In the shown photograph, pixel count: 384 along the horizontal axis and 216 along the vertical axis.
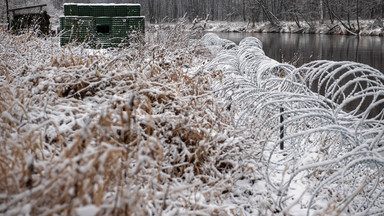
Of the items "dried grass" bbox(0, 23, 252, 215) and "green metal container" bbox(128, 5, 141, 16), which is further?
"green metal container" bbox(128, 5, 141, 16)

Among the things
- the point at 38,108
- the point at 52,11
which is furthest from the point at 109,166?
the point at 52,11

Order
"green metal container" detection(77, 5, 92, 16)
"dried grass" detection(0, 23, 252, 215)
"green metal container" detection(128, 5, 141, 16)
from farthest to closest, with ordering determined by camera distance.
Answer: "green metal container" detection(128, 5, 141, 16)
"green metal container" detection(77, 5, 92, 16)
"dried grass" detection(0, 23, 252, 215)

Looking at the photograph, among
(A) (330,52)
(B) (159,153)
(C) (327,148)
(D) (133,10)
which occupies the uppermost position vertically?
(D) (133,10)

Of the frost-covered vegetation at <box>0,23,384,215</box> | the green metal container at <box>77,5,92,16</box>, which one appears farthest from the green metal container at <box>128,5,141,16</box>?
the frost-covered vegetation at <box>0,23,384,215</box>

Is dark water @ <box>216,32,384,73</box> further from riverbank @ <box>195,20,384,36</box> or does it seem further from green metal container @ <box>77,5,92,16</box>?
riverbank @ <box>195,20,384,36</box>

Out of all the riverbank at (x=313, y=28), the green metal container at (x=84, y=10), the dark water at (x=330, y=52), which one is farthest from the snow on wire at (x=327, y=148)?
the riverbank at (x=313, y=28)

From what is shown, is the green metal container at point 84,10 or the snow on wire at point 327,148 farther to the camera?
the green metal container at point 84,10

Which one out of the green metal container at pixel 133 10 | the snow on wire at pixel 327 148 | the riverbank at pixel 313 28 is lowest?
the snow on wire at pixel 327 148

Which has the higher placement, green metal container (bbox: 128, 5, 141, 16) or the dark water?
green metal container (bbox: 128, 5, 141, 16)

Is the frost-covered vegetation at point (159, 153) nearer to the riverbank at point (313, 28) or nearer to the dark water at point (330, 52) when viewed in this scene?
the dark water at point (330, 52)

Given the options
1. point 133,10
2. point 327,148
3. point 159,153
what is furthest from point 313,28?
point 159,153

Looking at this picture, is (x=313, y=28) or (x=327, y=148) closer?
(x=327, y=148)

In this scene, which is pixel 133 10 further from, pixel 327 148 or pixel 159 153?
pixel 159 153

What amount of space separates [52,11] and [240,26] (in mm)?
29502
